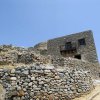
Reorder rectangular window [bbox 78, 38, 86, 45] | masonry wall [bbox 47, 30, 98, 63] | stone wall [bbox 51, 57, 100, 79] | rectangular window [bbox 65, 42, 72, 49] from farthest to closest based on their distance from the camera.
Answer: rectangular window [bbox 65, 42, 72, 49] → rectangular window [bbox 78, 38, 86, 45] → masonry wall [bbox 47, 30, 98, 63] → stone wall [bbox 51, 57, 100, 79]

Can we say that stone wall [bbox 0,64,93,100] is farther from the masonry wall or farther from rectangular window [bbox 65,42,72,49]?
rectangular window [bbox 65,42,72,49]

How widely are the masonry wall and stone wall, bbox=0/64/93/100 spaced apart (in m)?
20.2

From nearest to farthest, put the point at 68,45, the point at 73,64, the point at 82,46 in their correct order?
the point at 73,64
the point at 82,46
the point at 68,45

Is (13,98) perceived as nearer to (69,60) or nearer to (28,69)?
(28,69)

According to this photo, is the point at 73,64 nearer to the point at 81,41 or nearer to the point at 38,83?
the point at 81,41

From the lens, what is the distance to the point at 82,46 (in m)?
35.6

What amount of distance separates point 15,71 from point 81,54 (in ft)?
77.0

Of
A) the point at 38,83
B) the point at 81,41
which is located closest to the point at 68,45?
the point at 81,41

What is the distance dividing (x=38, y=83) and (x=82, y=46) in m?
23.8

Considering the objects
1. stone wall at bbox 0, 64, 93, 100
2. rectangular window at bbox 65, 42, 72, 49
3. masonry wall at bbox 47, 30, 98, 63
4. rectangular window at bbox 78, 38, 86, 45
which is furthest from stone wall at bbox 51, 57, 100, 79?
stone wall at bbox 0, 64, 93, 100

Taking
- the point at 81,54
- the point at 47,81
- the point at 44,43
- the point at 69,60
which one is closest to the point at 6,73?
the point at 47,81

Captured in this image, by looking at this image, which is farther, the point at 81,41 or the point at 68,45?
the point at 68,45

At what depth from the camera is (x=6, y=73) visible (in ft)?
41.2

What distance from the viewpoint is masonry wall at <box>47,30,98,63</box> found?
112 feet
